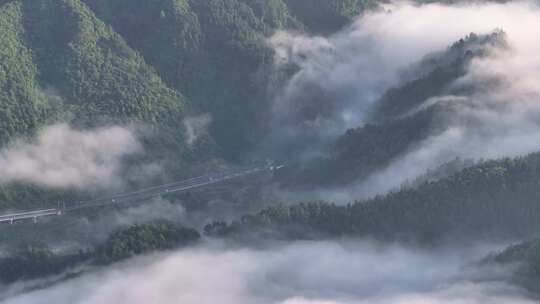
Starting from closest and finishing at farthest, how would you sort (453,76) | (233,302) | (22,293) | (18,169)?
(233,302) → (22,293) → (18,169) → (453,76)

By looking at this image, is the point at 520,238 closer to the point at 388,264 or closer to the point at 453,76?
the point at 388,264

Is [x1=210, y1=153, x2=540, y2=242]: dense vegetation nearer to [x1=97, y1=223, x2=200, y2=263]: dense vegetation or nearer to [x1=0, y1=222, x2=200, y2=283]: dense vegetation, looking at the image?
[x1=97, y1=223, x2=200, y2=263]: dense vegetation

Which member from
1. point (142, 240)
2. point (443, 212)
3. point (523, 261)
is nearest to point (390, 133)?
point (443, 212)

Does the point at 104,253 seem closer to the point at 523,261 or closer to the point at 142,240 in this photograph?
the point at 142,240

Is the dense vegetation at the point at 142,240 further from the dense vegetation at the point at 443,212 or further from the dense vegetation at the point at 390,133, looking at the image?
the dense vegetation at the point at 390,133

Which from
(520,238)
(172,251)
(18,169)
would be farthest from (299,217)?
(18,169)
